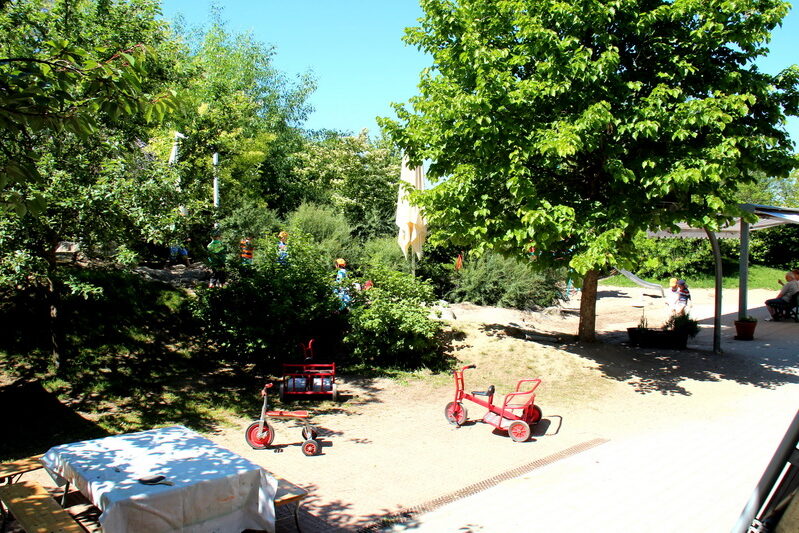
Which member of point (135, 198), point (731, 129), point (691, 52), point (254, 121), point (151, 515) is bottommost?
point (151, 515)

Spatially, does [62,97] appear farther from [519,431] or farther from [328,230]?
[328,230]

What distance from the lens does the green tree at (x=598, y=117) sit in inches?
372

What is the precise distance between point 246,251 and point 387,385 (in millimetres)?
4969

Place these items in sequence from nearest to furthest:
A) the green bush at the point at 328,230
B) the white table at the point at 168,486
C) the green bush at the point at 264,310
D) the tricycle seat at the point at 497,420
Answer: the white table at the point at 168,486 < the tricycle seat at the point at 497,420 < the green bush at the point at 264,310 < the green bush at the point at 328,230

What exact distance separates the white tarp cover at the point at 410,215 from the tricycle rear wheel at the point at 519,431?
17.2 feet

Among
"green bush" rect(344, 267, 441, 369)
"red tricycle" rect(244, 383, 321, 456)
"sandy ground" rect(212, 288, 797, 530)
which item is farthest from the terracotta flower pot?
"red tricycle" rect(244, 383, 321, 456)

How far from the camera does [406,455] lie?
7254 millimetres

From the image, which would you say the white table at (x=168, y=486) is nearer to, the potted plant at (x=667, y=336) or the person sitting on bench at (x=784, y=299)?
the potted plant at (x=667, y=336)

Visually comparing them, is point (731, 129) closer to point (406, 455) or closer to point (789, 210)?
point (789, 210)

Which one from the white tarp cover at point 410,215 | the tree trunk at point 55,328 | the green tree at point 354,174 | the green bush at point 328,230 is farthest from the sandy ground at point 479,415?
the green tree at point 354,174

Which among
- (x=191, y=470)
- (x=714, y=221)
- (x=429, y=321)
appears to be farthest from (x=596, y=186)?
(x=191, y=470)

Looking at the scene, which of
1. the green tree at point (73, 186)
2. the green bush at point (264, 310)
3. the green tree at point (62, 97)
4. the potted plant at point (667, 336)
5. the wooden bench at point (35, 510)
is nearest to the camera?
the green tree at point (62, 97)

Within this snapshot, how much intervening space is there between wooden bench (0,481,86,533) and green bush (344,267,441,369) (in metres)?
6.42

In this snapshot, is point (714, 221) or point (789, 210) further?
point (789, 210)
